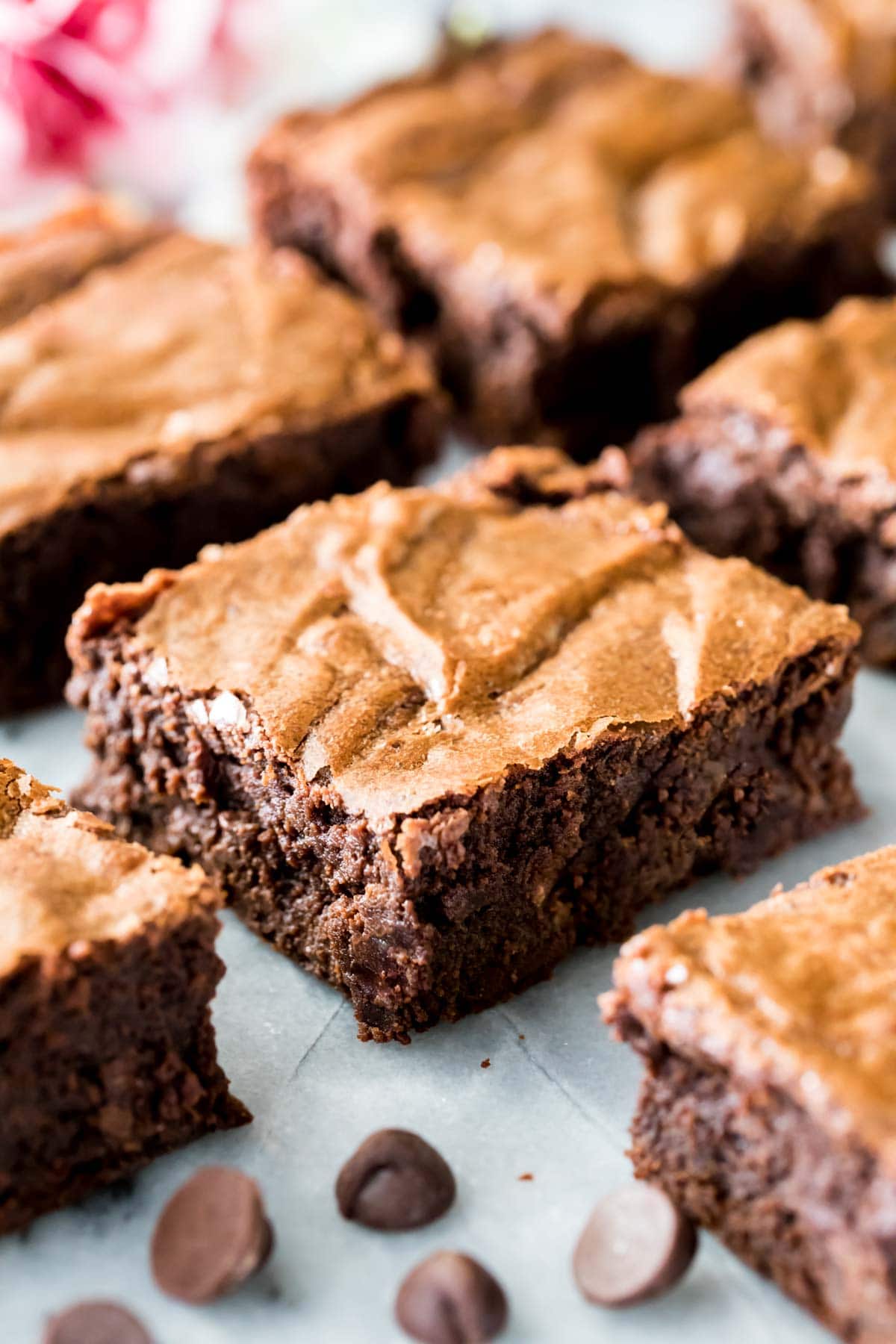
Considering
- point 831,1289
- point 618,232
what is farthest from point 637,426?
point 831,1289

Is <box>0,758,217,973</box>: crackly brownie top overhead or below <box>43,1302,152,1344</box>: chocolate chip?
overhead

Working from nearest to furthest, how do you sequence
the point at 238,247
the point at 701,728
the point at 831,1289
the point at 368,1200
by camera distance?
the point at 831,1289 → the point at 368,1200 → the point at 701,728 → the point at 238,247

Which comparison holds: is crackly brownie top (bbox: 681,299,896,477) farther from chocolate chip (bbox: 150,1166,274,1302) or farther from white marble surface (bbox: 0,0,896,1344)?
chocolate chip (bbox: 150,1166,274,1302)

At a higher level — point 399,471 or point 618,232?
point 618,232

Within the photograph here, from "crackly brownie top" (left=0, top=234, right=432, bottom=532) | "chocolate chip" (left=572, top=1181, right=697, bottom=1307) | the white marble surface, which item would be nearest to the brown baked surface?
"crackly brownie top" (left=0, top=234, right=432, bottom=532)

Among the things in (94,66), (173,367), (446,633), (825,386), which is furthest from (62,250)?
(825,386)

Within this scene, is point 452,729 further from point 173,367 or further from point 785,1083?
point 173,367

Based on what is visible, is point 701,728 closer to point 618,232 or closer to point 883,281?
point 618,232

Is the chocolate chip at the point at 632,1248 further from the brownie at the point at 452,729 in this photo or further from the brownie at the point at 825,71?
the brownie at the point at 825,71
